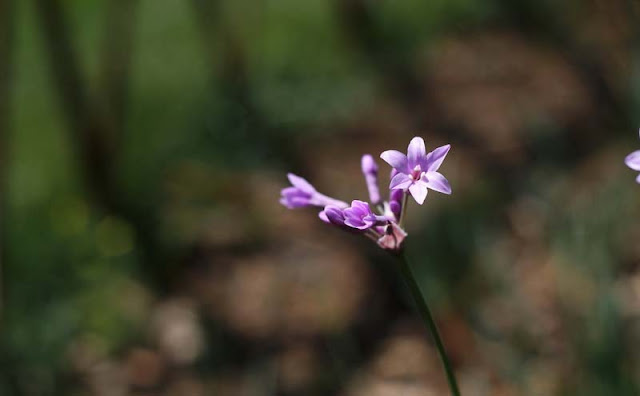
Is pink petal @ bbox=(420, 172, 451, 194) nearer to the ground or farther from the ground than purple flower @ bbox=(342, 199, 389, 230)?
farther from the ground

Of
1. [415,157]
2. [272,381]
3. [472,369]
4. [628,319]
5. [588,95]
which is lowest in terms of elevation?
[272,381]

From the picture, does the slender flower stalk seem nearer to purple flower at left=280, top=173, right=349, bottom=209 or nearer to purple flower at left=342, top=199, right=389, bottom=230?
purple flower at left=342, top=199, right=389, bottom=230

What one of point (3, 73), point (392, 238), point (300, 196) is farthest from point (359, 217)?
point (3, 73)

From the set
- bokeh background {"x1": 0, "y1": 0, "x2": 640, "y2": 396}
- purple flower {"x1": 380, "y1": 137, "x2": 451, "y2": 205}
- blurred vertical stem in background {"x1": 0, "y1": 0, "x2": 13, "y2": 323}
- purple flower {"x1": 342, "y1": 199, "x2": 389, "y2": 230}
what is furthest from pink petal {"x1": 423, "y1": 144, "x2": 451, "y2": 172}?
blurred vertical stem in background {"x1": 0, "y1": 0, "x2": 13, "y2": 323}

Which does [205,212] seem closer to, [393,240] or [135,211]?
[135,211]

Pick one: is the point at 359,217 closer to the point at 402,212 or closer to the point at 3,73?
the point at 402,212

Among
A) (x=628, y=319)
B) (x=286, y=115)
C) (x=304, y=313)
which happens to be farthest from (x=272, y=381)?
(x=286, y=115)
